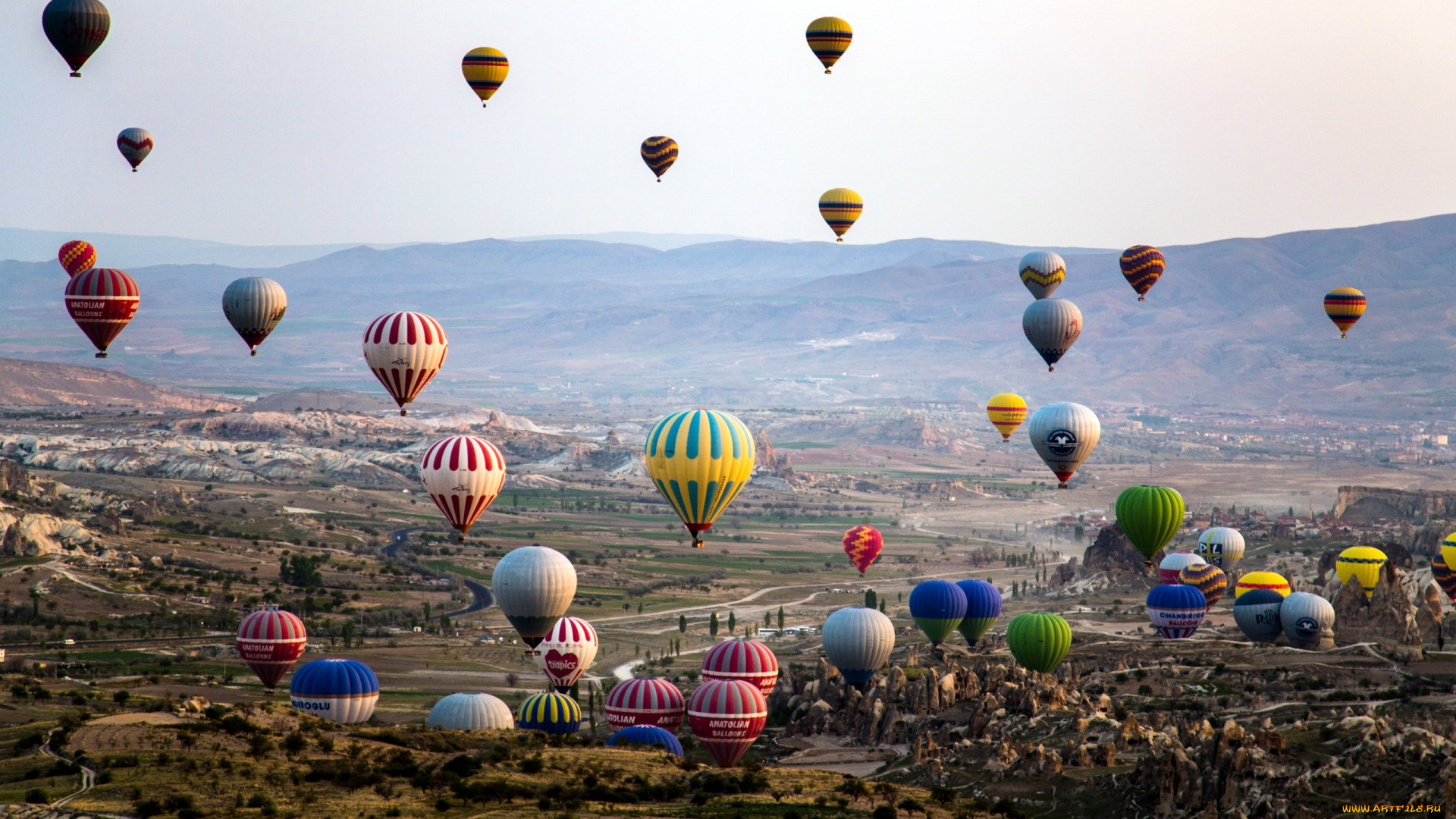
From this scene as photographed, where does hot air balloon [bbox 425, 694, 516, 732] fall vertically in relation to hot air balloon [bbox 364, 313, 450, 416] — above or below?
below

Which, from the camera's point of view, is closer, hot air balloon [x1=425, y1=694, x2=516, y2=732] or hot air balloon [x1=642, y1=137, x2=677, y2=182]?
hot air balloon [x1=425, y1=694, x2=516, y2=732]

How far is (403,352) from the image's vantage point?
64.1m

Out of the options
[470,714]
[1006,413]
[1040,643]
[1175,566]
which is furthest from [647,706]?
[1006,413]

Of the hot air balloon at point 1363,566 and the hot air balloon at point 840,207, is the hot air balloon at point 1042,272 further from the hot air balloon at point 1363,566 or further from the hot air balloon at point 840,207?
the hot air balloon at point 1363,566

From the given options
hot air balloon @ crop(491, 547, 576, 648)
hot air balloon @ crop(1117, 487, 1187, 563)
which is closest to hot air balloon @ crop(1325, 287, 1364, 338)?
hot air balloon @ crop(1117, 487, 1187, 563)

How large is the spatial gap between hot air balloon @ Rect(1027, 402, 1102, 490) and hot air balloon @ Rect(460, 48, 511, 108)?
3309cm

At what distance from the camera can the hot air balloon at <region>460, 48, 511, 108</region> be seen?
8375 cm

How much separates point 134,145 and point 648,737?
203ft

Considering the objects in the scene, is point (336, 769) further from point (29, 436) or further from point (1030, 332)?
point (29, 436)

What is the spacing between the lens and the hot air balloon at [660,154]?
10588 centimetres

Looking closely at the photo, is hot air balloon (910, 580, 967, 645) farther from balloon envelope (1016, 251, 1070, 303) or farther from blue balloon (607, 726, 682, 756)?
balloon envelope (1016, 251, 1070, 303)

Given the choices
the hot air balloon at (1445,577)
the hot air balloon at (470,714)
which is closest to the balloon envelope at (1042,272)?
the hot air balloon at (1445,577)

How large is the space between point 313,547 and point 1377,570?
80.4 meters

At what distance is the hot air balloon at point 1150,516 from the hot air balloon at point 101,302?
48.2 meters
